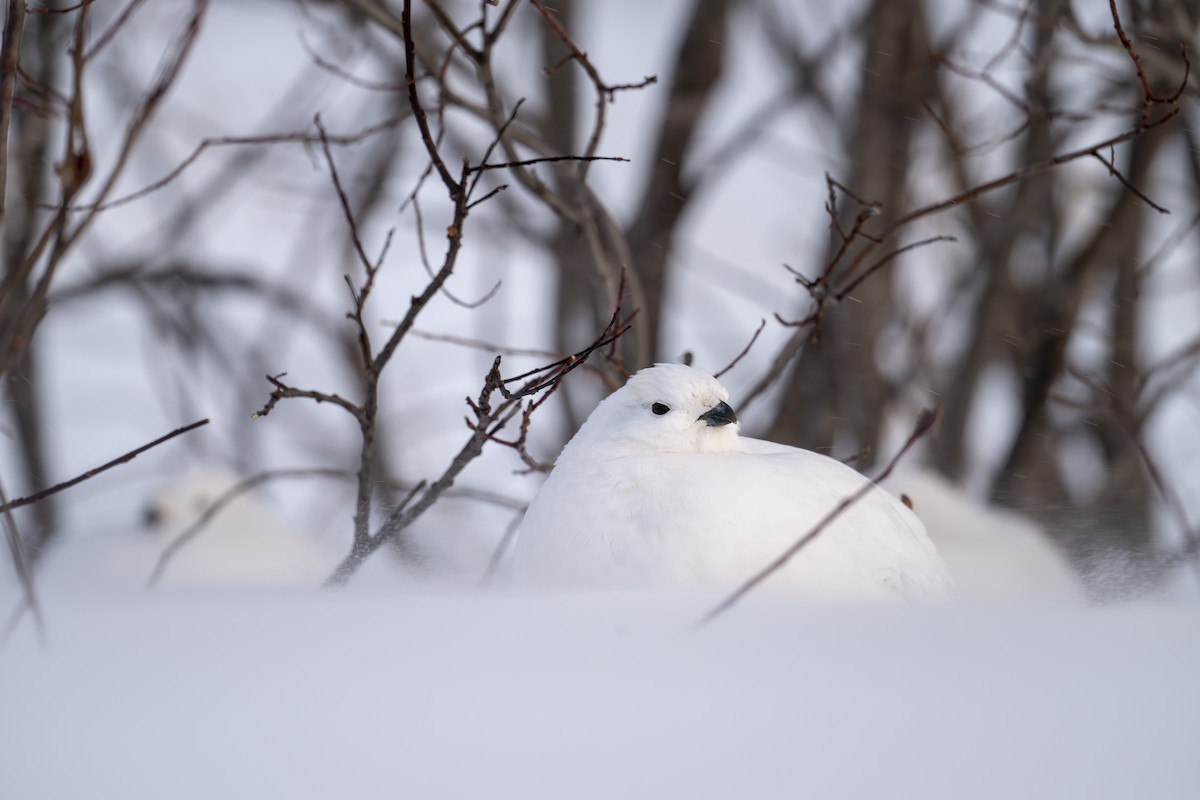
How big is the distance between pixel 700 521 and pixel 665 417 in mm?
548

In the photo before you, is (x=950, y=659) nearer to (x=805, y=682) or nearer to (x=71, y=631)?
(x=805, y=682)

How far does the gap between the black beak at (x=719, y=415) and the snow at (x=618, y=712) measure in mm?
1229

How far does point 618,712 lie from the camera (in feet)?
5.44

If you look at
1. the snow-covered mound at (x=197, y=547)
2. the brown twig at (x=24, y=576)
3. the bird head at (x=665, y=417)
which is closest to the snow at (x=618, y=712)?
the brown twig at (x=24, y=576)

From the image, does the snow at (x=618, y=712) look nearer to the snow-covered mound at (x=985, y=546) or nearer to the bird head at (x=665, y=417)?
the bird head at (x=665, y=417)

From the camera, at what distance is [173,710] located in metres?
1.68

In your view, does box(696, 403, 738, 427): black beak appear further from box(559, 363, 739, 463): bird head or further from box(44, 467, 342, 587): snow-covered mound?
box(44, 467, 342, 587): snow-covered mound

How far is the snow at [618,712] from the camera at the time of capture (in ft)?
5.18

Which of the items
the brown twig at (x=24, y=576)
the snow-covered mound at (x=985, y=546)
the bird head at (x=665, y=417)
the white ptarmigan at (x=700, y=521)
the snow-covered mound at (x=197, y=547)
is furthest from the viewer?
the snow-covered mound at (x=197, y=547)

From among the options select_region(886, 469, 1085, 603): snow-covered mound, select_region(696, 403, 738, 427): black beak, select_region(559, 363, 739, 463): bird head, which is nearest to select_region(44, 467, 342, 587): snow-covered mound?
select_region(886, 469, 1085, 603): snow-covered mound

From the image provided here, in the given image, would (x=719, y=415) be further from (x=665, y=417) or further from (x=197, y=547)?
(x=197, y=547)

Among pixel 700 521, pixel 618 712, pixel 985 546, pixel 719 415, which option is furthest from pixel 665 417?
pixel 985 546

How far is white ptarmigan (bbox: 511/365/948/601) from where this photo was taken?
2551 mm

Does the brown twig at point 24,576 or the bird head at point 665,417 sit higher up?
the bird head at point 665,417
